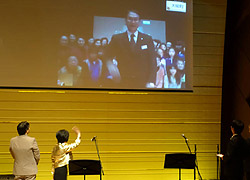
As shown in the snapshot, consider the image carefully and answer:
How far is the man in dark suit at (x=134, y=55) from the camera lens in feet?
16.8

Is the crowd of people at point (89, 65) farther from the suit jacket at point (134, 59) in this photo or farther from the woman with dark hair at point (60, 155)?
the woman with dark hair at point (60, 155)

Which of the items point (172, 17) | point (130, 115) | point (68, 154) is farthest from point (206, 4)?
point (68, 154)

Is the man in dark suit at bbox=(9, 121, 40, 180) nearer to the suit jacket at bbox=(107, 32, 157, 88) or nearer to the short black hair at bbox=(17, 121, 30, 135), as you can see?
the short black hair at bbox=(17, 121, 30, 135)

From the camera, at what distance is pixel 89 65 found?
198 inches

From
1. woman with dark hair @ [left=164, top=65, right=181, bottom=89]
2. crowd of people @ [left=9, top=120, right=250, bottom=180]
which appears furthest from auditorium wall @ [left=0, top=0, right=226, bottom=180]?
crowd of people @ [left=9, top=120, right=250, bottom=180]

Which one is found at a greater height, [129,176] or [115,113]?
[115,113]

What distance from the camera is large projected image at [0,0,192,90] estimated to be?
16.1ft

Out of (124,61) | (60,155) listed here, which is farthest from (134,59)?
(60,155)

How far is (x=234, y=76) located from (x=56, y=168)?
402 cm

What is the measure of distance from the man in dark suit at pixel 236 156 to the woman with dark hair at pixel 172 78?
1.70 metres

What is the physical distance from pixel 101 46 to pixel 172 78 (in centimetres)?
151

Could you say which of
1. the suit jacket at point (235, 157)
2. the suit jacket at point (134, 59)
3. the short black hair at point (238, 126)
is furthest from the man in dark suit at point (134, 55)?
the suit jacket at point (235, 157)

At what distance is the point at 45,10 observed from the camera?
4.97 metres

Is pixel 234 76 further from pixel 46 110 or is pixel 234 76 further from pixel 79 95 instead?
pixel 46 110
